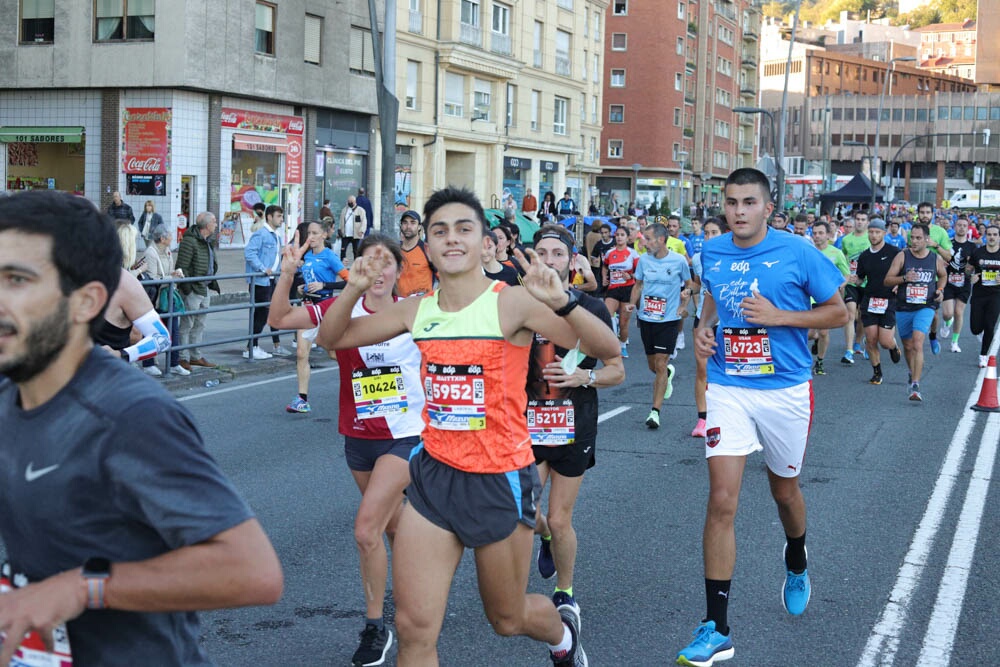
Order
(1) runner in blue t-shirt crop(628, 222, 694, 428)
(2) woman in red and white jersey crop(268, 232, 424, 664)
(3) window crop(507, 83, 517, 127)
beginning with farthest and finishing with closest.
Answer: (3) window crop(507, 83, 517, 127), (1) runner in blue t-shirt crop(628, 222, 694, 428), (2) woman in red and white jersey crop(268, 232, 424, 664)

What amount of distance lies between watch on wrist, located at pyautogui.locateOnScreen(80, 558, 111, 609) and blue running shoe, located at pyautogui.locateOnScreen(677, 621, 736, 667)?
11.5 ft

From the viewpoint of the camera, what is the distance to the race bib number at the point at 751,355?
18.8 ft

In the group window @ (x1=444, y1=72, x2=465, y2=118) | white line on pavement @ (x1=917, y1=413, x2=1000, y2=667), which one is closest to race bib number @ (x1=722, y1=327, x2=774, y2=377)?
white line on pavement @ (x1=917, y1=413, x2=1000, y2=667)

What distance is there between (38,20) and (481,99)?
1963 cm

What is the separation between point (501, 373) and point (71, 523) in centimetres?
222

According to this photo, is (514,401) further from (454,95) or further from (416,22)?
(454,95)

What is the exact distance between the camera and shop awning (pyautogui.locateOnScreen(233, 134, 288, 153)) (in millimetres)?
32156

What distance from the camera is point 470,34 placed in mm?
45906

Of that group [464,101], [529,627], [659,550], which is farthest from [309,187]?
[529,627]

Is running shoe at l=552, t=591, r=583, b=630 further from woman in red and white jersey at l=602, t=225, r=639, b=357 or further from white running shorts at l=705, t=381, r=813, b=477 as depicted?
woman in red and white jersey at l=602, t=225, r=639, b=357

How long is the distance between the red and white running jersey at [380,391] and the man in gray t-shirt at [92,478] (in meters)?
3.22

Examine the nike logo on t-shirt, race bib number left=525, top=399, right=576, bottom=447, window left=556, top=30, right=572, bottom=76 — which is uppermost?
window left=556, top=30, right=572, bottom=76

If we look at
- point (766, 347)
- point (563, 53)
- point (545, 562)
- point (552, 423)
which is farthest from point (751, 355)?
point (563, 53)

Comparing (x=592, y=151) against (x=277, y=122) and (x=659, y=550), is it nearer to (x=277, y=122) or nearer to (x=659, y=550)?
(x=277, y=122)
